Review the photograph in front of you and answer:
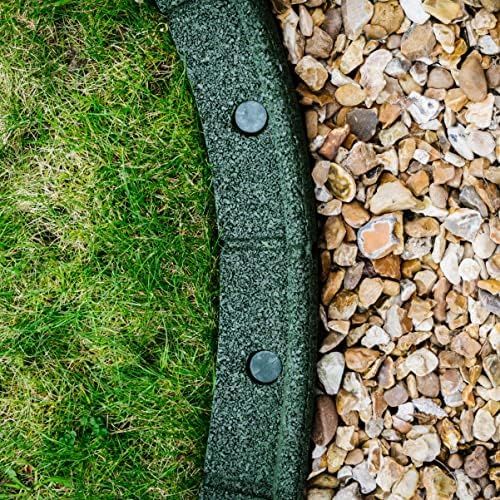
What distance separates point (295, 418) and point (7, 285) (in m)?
0.85

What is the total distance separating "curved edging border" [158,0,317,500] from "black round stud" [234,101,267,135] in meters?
0.01

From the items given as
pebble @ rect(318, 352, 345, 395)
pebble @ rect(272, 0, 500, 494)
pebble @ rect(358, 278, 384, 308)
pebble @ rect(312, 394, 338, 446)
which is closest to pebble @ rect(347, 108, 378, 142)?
pebble @ rect(272, 0, 500, 494)

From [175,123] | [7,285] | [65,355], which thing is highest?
[175,123]

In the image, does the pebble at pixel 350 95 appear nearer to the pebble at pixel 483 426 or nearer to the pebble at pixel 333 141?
the pebble at pixel 333 141

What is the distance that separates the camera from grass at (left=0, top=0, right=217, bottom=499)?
6.88 feet

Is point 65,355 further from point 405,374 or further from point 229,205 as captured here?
point 405,374

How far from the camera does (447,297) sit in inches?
79.0

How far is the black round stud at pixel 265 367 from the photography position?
6.46 ft

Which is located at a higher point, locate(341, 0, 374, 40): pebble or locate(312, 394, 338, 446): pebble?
locate(341, 0, 374, 40): pebble

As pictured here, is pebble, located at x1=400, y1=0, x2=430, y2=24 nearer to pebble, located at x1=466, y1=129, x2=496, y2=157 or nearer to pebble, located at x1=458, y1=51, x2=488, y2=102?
pebble, located at x1=458, y1=51, x2=488, y2=102

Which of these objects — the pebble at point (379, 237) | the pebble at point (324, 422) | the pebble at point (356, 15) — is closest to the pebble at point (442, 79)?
the pebble at point (356, 15)

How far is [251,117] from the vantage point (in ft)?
6.50

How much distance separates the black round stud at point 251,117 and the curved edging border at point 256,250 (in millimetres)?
15

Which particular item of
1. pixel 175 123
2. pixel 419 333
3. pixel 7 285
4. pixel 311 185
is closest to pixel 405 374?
pixel 419 333
